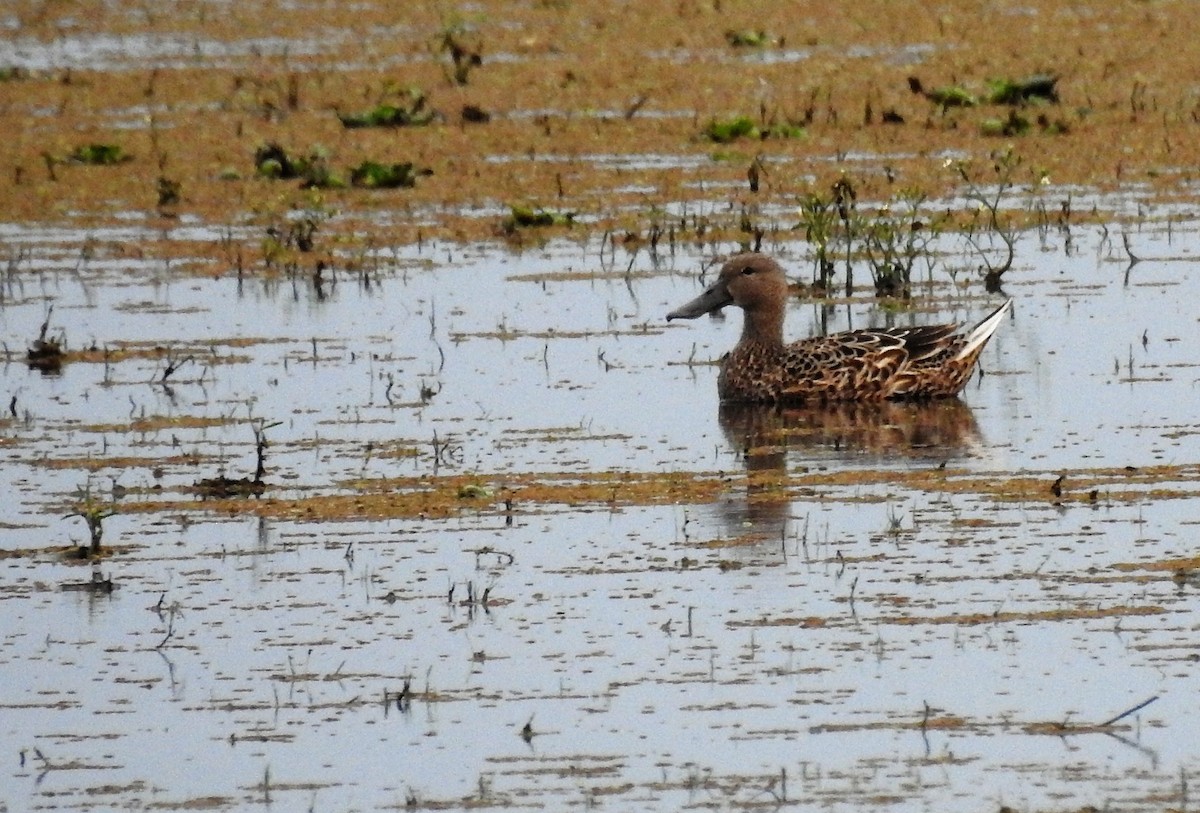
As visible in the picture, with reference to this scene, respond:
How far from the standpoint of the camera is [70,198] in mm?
18016

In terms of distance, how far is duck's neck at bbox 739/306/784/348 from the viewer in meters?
11.9

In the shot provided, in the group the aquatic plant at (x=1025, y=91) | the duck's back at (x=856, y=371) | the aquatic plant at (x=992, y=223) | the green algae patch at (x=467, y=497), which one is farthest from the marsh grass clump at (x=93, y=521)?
the aquatic plant at (x=1025, y=91)

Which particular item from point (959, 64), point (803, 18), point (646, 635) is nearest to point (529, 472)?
point (646, 635)

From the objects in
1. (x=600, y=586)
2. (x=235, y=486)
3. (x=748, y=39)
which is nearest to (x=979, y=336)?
(x=235, y=486)

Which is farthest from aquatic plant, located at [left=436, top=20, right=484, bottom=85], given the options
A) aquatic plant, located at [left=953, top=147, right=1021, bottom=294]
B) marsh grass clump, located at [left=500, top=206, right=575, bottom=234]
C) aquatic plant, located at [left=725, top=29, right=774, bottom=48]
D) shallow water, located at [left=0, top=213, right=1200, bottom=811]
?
shallow water, located at [left=0, top=213, right=1200, bottom=811]

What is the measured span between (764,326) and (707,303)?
44 cm

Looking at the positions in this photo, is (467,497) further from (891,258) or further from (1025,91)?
(1025,91)

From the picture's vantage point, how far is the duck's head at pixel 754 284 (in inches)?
473

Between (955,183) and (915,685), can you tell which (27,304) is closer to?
(955,183)

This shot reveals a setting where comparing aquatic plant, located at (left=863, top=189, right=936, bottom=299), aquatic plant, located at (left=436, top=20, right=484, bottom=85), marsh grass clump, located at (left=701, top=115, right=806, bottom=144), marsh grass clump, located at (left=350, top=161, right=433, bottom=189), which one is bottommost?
aquatic plant, located at (left=863, top=189, right=936, bottom=299)

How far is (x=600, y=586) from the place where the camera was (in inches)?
326

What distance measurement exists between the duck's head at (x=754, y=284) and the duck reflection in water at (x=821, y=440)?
0.59 metres

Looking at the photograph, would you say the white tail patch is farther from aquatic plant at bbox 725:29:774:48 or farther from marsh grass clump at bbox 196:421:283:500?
aquatic plant at bbox 725:29:774:48

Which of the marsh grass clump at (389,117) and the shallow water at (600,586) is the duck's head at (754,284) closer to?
the shallow water at (600,586)
